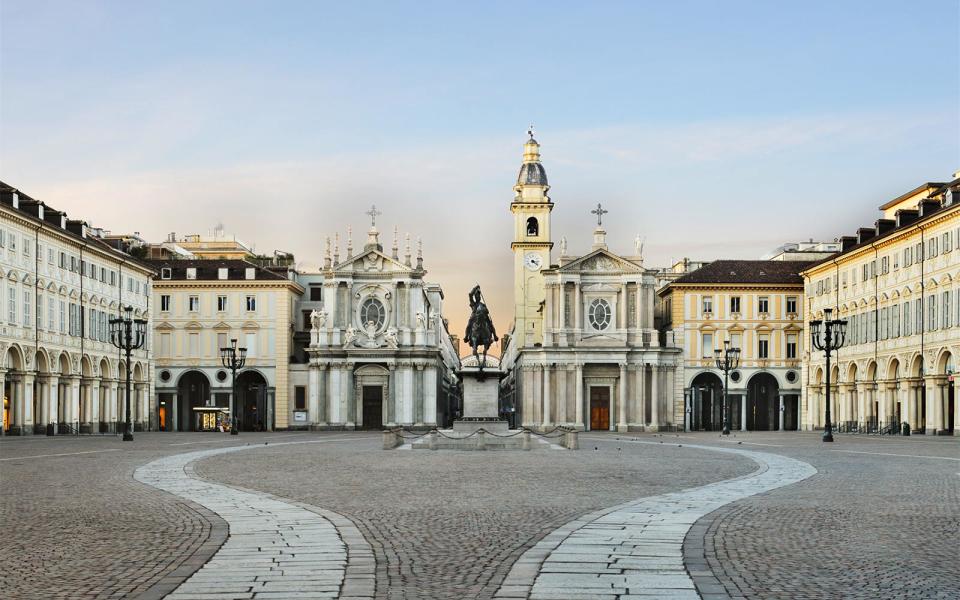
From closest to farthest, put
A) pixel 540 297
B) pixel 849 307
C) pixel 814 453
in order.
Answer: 1. pixel 814 453
2. pixel 849 307
3. pixel 540 297

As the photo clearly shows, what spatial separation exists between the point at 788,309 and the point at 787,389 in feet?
20.6

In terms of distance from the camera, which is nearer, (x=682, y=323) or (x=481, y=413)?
(x=481, y=413)

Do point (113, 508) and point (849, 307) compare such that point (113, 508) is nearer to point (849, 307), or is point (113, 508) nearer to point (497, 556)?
point (497, 556)

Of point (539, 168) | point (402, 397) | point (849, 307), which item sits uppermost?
point (539, 168)

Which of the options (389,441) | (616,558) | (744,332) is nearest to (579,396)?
(744,332)

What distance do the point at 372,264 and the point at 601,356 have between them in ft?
64.9

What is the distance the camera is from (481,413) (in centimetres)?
5531

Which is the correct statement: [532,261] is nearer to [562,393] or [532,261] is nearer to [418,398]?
[562,393]

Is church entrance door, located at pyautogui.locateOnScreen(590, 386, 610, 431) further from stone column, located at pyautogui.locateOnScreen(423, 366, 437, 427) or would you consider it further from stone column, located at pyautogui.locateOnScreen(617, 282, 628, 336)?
stone column, located at pyautogui.locateOnScreen(423, 366, 437, 427)

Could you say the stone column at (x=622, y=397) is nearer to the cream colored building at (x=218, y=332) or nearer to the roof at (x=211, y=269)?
the cream colored building at (x=218, y=332)

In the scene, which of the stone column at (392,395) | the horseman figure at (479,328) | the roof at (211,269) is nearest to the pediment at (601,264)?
the stone column at (392,395)

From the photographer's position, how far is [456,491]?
23656mm

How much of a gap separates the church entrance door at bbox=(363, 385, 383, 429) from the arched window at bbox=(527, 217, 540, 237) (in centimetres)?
2499

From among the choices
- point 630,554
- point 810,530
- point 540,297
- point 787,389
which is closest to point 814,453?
point 810,530
